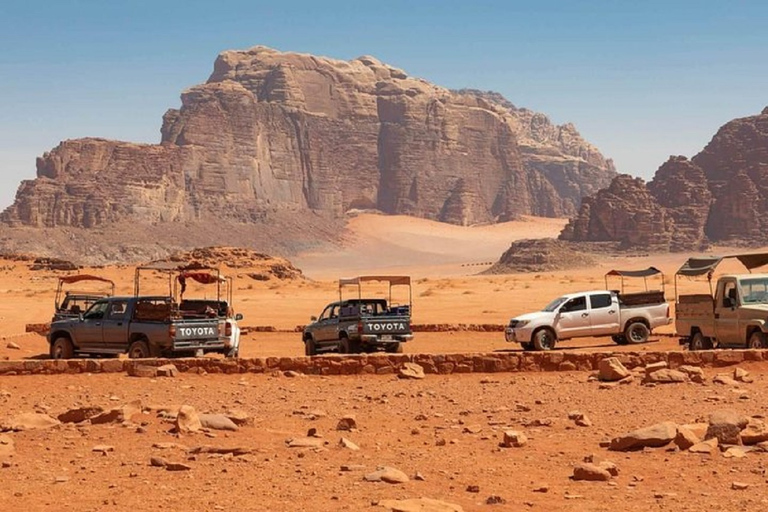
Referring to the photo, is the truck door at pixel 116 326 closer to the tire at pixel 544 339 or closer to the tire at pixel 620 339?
the tire at pixel 544 339

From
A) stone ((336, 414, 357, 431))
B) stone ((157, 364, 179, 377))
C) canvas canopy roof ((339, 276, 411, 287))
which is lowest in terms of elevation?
stone ((336, 414, 357, 431))

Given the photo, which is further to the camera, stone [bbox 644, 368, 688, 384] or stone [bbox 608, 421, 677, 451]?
stone [bbox 644, 368, 688, 384]

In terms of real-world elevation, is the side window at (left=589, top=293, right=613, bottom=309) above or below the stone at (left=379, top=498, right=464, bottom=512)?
above

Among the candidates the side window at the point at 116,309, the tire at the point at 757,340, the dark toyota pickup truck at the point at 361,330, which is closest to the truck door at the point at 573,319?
the dark toyota pickup truck at the point at 361,330

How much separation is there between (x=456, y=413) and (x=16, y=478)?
5.99 meters

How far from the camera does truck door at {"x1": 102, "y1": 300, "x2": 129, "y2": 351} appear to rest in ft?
73.9

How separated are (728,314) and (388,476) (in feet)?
45.7

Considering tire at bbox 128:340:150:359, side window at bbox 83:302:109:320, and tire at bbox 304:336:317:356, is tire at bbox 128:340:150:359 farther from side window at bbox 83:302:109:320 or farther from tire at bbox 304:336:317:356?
tire at bbox 304:336:317:356

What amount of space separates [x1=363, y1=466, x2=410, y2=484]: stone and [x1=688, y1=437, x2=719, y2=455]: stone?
2921mm

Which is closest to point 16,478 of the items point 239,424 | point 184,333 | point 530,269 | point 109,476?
point 109,476

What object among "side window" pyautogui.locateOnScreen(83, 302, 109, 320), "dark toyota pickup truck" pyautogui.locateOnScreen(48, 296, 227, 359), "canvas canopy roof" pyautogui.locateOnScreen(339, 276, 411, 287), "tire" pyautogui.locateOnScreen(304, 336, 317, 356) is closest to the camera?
"dark toyota pickup truck" pyautogui.locateOnScreen(48, 296, 227, 359)

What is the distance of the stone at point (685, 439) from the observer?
11.0m

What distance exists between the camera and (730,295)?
2233cm

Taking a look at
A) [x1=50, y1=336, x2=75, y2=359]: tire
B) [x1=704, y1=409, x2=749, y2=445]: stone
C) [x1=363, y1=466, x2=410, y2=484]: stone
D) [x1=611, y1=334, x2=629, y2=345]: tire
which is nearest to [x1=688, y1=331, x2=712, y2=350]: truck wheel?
[x1=611, y1=334, x2=629, y2=345]: tire
